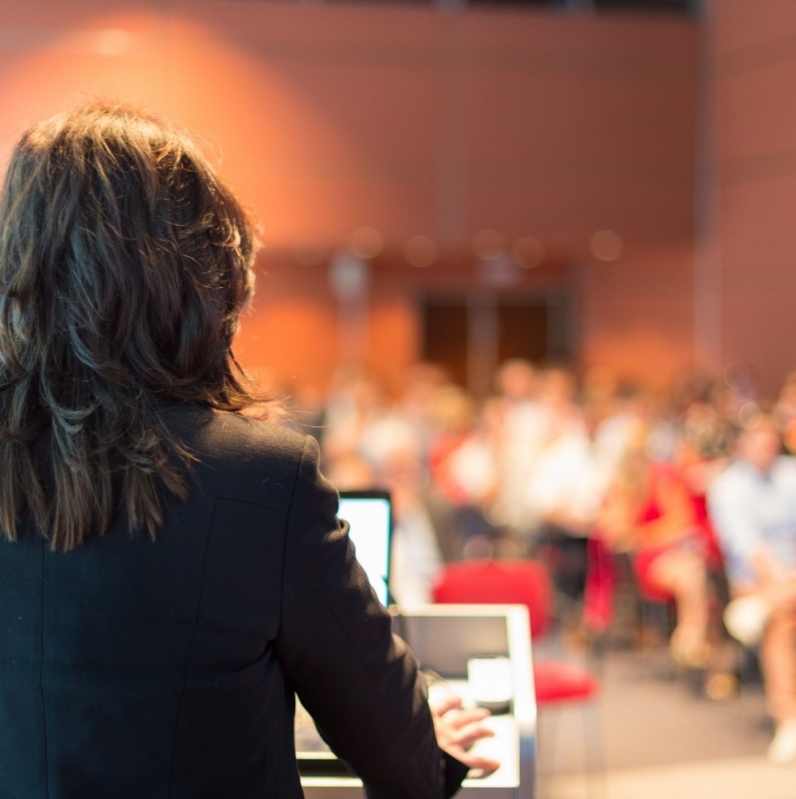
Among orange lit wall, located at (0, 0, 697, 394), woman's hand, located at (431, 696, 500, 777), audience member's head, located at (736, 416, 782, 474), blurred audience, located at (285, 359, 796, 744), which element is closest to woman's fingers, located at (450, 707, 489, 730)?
woman's hand, located at (431, 696, 500, 777)

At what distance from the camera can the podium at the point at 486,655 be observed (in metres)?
1.79

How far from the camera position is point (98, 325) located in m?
1.08

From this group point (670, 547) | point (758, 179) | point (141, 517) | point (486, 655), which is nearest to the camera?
point (141, 517)

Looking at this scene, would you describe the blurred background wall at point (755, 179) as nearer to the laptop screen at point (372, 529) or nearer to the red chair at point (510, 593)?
the red chair at point (510, 593)

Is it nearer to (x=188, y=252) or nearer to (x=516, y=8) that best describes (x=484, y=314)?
(x=516, y=8)

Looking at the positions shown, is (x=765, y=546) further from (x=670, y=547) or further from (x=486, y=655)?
(x=486, y=655)

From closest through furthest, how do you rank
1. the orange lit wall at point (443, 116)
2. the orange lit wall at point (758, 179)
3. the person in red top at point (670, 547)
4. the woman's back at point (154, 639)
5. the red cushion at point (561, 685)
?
the woman's back at point (154, 639)
the red cushion at point (561, 685)
the person in red top at point (670, 547)
the orange lit wall at point (443, 116)
the orange lit wall at point (758, 179)

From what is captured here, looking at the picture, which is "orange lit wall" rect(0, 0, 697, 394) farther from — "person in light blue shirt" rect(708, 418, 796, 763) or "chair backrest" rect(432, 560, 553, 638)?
"chair backrest" rect(432, 560, 553, 638)

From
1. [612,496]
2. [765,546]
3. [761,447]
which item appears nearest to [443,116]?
[612,496]

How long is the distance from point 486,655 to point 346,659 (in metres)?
1.42

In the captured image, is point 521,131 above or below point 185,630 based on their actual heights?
above

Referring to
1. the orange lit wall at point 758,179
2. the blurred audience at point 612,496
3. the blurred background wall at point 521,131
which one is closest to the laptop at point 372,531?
the blurred audience at point 612,496

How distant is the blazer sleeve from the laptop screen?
89 cm

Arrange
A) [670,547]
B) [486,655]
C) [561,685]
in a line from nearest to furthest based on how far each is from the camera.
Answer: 1. [486,655]
2. [561,685]
3. [670,547]
